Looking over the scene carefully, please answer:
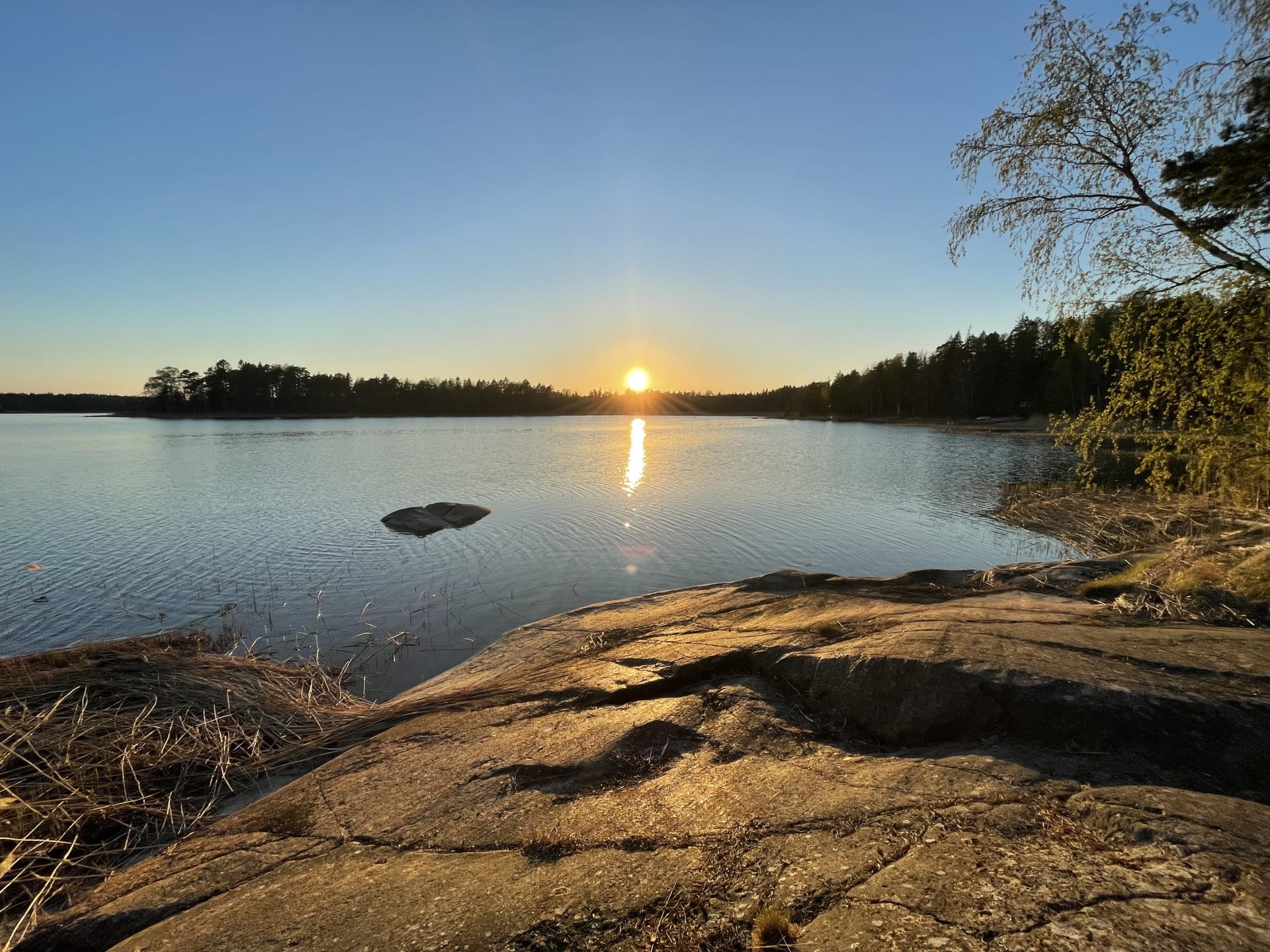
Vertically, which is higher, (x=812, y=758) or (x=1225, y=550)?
(x=1225, y=550)

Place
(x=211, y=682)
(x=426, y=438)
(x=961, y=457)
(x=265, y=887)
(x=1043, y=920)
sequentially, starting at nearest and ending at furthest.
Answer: (x=1043, y=920) → (x=265, y=887) → (x=211, y=682) → (x=961, y=457) → (x=426, y=438)

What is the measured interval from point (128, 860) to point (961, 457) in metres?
50.6

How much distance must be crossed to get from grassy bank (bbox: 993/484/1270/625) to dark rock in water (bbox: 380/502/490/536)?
60.8 feet

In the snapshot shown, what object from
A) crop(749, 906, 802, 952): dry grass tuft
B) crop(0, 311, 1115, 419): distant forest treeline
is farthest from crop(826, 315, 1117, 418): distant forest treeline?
crop(749, 906, 802, 952): dry grass tuft

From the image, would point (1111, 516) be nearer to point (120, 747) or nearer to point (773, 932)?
point (773, 932)

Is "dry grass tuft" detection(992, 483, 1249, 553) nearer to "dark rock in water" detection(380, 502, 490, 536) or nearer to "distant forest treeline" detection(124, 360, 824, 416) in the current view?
"dark rock in water" detection(380, 502, 490, 536)

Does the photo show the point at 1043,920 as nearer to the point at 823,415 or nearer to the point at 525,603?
the point at 525,603

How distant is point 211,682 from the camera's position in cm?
784

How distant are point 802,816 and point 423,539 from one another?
17692 mm

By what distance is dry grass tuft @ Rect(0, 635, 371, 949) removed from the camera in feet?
15.0

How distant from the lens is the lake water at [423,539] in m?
12.7

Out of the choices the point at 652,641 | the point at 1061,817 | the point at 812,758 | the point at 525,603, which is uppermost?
the point at 1061,817

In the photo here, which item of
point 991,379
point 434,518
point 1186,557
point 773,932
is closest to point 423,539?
point 434,518

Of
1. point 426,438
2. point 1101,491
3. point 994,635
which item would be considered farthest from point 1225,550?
point 426,438
